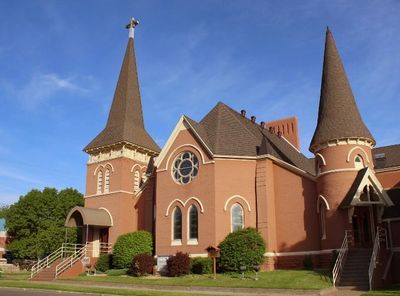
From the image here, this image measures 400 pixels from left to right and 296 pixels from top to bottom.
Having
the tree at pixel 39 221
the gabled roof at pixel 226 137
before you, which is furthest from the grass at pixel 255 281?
the tree at pixel 39 221

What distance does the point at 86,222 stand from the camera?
33.6m

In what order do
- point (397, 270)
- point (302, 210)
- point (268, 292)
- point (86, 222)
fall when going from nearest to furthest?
1. point (268, 292)
2. point (397, 270)
3. point (302, 210)
4. point (86, 222)

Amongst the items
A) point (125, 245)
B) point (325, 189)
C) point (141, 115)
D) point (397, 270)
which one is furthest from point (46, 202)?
point (397, 270)

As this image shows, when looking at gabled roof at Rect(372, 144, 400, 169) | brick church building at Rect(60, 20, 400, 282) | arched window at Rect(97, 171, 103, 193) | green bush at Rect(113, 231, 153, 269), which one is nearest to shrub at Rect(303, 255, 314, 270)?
brick church building at Rect(60, 20, 400, 282)

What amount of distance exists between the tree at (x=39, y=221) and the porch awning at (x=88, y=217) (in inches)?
641

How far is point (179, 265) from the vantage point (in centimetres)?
2684

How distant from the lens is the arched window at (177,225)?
30.0 metres

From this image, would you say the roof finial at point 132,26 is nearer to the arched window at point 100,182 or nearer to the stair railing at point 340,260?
the arched window at point 100,182

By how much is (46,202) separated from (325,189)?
125ft

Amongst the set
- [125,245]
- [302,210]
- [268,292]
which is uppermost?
[302,210]

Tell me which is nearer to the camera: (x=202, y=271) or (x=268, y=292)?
(x=268, y=292)

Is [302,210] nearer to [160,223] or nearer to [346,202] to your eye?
[346,202]

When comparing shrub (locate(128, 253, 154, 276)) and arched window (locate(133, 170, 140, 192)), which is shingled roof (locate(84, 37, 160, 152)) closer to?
arched window (locate(133, 170, 140, 192))

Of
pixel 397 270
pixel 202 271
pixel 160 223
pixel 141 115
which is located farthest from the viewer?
pixel 141 115
